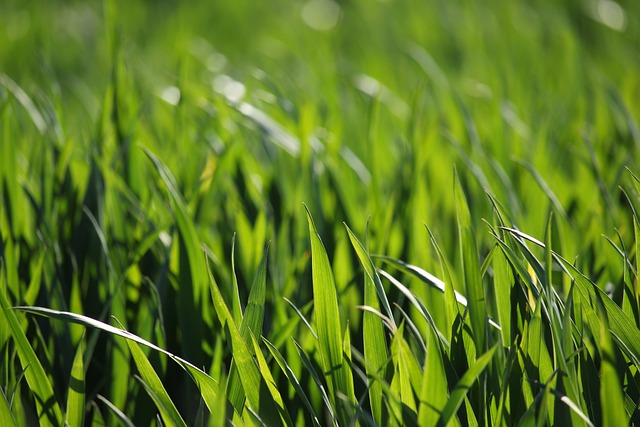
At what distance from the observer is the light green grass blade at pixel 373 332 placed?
543 mm

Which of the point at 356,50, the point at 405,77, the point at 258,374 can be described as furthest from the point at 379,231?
the point at 356,50

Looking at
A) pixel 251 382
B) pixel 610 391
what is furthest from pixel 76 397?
pixel 610 391

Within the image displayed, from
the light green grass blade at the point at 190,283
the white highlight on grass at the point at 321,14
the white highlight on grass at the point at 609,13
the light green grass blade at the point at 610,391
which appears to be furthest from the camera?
the white highlight on grass at the point at 321,14

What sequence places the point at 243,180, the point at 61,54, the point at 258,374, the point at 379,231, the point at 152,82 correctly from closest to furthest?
the point at 258,374 → the point at 379,231 → the point at 243,180 → the point at 152,82 → the point at 61,54

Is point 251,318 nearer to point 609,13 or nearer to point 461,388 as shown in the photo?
point 461,388

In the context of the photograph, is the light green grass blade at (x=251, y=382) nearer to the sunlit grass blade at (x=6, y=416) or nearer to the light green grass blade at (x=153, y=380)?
the light green grass blade at (x=153, y=380)

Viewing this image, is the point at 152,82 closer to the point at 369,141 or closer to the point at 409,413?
the point at 369,141

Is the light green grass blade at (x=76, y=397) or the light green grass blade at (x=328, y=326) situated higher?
the light green grass blade at (x=328, y=326)

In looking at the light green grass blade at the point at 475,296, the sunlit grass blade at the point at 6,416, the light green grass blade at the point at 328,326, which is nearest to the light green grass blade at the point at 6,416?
the sunlit grass blade at the point at 6,416

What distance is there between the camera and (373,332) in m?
0.57

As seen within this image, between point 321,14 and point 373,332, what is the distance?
2.20 meters

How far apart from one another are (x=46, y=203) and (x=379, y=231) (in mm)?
421

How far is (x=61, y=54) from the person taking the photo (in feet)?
6.93

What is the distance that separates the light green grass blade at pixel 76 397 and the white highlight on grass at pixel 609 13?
176 cm
